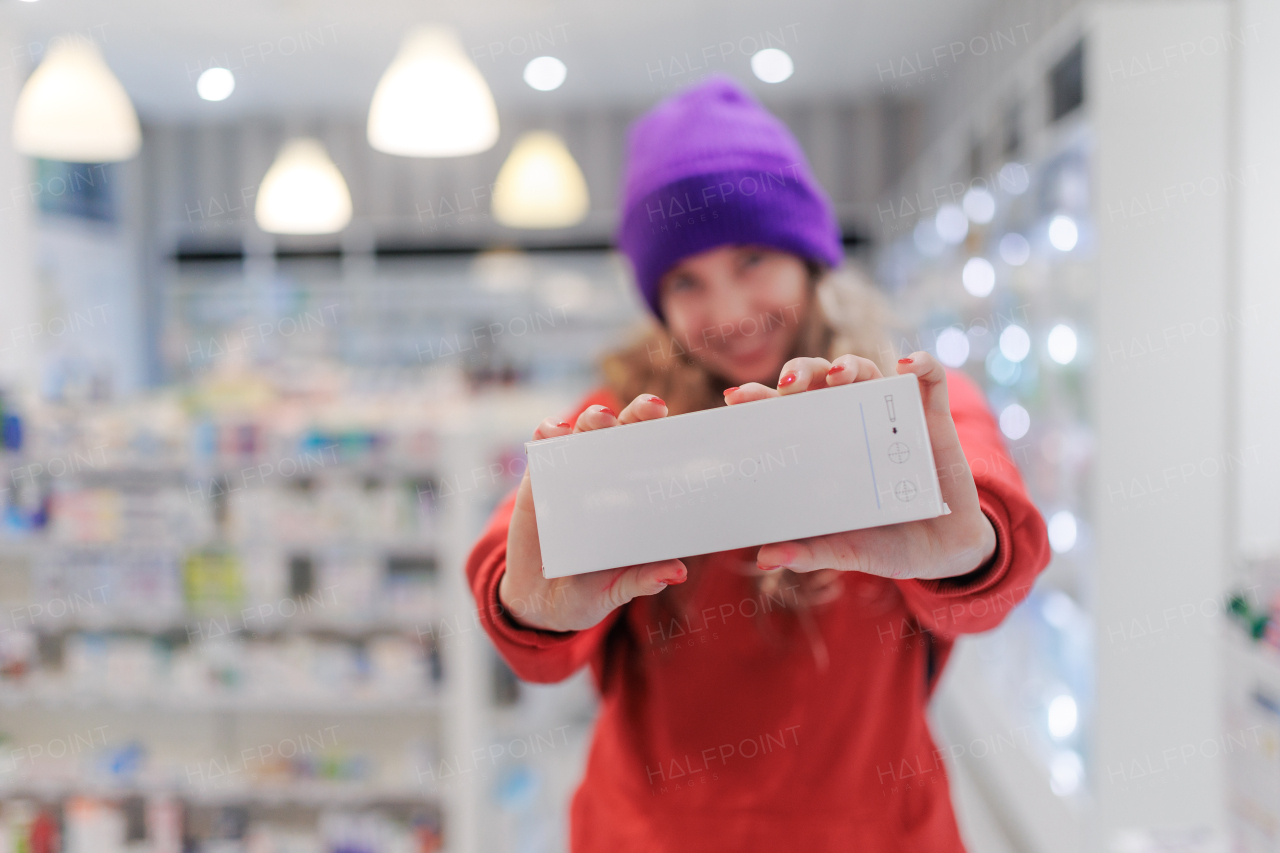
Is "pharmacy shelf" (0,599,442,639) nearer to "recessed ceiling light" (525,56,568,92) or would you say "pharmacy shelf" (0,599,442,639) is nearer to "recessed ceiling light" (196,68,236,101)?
"recessed ceiling light" (196,68,236,101)

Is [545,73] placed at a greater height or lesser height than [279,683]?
greater

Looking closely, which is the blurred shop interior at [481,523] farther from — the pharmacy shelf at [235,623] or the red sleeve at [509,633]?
the red sleeve at [509,633]

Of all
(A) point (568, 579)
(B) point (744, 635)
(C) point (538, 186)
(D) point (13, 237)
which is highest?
(C) point (538, 186)

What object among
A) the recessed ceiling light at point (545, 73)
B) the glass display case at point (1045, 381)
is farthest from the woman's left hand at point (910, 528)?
the recessed ceiling light at point (545, 73)

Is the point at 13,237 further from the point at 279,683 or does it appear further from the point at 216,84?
the point at 279,683

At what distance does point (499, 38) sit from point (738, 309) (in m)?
4.17

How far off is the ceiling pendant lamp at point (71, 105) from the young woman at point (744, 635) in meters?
2.16

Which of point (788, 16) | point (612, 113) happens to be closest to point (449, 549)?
point (788, 16)

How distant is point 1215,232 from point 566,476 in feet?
6.47

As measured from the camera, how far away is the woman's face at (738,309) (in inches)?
35.8

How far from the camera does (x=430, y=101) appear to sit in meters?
2.45

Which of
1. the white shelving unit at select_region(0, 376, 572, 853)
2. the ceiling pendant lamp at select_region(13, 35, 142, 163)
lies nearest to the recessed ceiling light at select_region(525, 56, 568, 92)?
the ceiling pendant lamp at select_region(13, 35, 142, 163)

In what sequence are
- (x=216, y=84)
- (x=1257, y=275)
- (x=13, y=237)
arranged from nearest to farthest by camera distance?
(x=1257, y=275) < (x=13, y=237) < (x=216, y=84)

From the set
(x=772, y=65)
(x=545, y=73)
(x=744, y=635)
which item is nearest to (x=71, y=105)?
(x=744, y=635)
